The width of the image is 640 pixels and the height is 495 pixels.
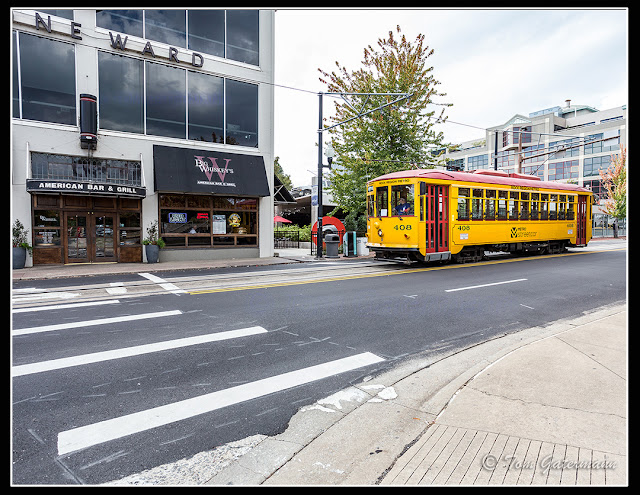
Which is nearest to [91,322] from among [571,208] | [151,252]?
[151,252]

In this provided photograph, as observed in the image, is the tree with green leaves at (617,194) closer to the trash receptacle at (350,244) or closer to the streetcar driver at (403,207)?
the trash receptacle at (350,244)

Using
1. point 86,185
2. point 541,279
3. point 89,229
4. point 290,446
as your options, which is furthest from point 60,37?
point 541,279

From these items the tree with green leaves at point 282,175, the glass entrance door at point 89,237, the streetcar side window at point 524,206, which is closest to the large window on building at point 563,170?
the tree with green leaves at point 282,175

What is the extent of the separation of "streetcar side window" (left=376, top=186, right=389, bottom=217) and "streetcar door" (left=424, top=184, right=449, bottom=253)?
1.53m

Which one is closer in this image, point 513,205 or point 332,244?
point 513,205

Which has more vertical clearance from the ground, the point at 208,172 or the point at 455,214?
the point at 208,172

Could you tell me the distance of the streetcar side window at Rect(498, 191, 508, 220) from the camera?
16.0 meters

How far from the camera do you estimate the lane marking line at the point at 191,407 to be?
3.24 metres

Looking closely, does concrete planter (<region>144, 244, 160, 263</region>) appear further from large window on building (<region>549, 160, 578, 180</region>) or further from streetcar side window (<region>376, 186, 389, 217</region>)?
large window on building (<region>549, 160, 578, 180</region>)

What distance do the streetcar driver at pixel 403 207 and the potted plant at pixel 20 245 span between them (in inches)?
550

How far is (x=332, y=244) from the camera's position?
1973 centimetres

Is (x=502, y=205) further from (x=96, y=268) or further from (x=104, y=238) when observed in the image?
(x=104, y=238)

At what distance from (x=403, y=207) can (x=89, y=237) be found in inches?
504

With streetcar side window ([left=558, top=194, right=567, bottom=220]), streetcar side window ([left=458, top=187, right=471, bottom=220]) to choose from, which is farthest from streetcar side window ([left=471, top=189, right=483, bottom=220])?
streetcar side window ([left=558, top=194, right=567, bottom=220])
